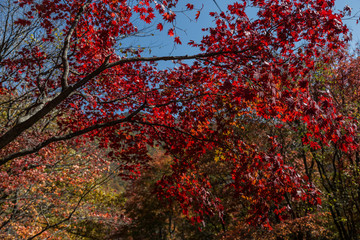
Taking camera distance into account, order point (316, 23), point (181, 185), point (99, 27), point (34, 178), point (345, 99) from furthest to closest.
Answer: point (345, 99) → point (34, 178) → point (99, 27) → point (181, 185) → point (316, 23)

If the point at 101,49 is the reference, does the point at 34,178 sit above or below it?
below

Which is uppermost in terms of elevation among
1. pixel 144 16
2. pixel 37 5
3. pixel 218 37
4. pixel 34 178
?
pixel 37 5

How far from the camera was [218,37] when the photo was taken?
5.23 meters

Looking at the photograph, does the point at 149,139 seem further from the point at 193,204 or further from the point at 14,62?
the point at 14,62

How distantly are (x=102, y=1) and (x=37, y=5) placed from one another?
372 centimetres

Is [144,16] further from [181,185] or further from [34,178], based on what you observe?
[34,178]

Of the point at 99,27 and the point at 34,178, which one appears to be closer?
the point at 99,27

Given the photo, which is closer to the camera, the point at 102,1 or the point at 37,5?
the point at 102,1

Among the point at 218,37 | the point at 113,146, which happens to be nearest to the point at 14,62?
the point at 113,146

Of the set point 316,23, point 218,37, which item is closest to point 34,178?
point 218,37

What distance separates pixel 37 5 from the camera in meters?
6.84

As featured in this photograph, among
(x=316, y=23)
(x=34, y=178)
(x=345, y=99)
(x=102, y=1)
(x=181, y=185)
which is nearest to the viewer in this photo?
(x=316, y=23)

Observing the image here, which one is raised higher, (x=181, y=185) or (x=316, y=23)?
(x=316, y=23)

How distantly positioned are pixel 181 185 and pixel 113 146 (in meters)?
3.22
